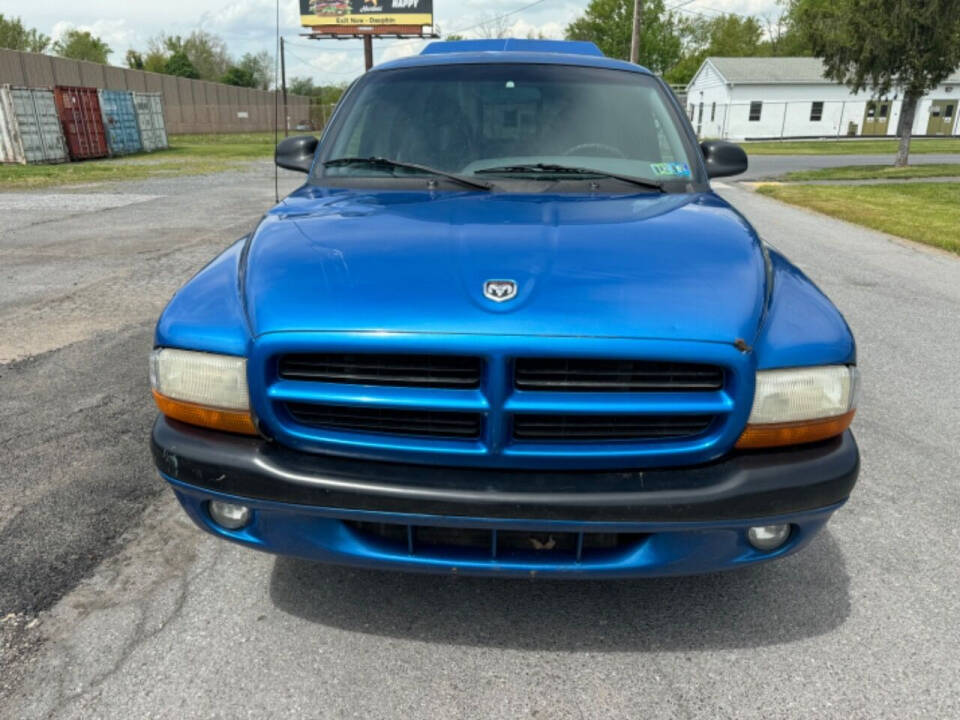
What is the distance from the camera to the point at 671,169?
318 cm

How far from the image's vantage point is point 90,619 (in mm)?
2320

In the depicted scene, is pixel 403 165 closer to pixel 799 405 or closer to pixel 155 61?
pixel 799 405

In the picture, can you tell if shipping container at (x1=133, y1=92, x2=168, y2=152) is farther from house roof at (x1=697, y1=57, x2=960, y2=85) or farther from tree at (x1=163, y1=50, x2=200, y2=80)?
tree at (x1=163, y1=50, x2=200, y2=80)

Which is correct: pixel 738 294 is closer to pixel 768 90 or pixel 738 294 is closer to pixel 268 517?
pixel 268 517

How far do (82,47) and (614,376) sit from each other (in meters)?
88.2

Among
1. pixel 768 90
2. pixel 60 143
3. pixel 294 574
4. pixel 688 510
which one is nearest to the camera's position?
pixel 688 510

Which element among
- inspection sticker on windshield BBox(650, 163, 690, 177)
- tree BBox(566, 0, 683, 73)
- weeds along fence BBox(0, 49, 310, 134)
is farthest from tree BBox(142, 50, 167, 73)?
inspection sticker on windshield BBox(650, 163, 690, 177)

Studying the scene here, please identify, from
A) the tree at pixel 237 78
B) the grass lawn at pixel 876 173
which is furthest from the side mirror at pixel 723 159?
the tree at pixel 237 78

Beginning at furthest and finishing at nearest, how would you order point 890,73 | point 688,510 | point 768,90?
point 768,90, point 890,73, point 688,510

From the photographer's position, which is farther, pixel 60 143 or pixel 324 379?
pixel 60 143

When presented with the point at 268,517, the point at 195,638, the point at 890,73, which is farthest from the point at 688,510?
the point at 890,73

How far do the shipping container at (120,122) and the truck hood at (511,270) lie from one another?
28593 mm

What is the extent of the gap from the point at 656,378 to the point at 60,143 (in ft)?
89.6

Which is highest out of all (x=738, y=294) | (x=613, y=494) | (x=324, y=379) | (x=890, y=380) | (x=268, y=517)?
(x=738, y=294)
